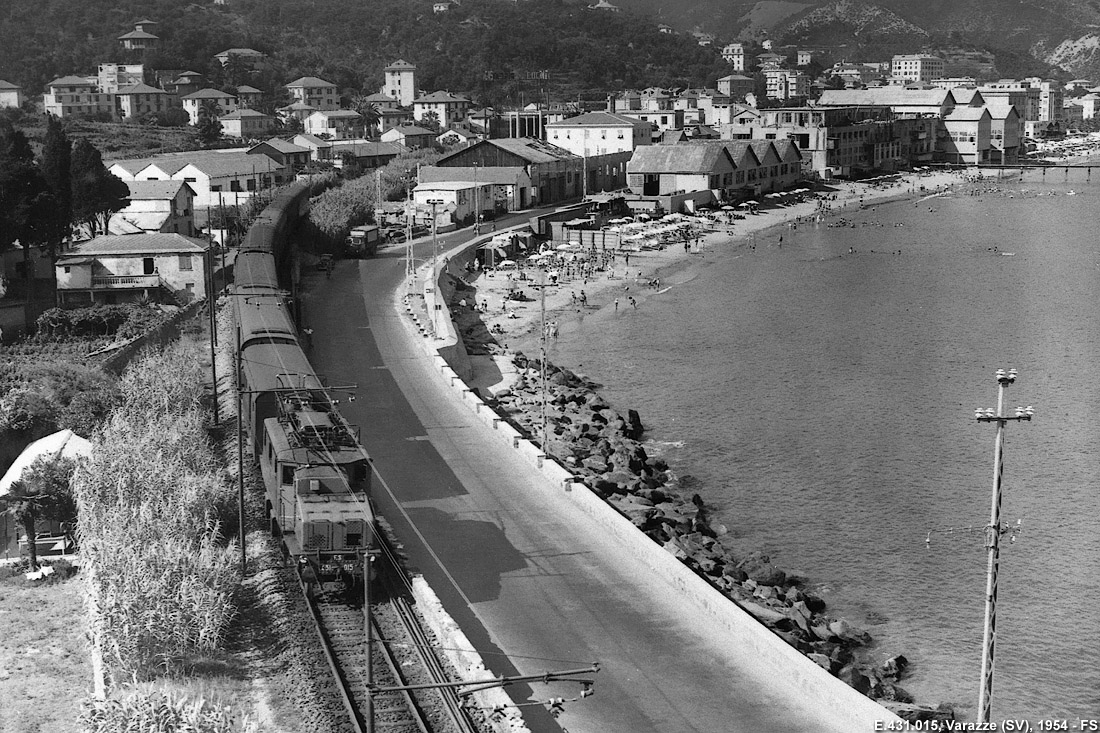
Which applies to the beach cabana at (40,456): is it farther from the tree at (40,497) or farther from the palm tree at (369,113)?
the palm tree at (369,113)

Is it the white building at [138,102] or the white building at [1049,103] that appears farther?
the white building at [1049,103]

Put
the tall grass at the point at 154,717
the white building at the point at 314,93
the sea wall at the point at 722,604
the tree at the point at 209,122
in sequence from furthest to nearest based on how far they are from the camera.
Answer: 1. the white building at the point at 314,93
2. the tree at the point at 209,122
3. the sea wall at the point at 722,604
4. the tall grass at the point at 154,717

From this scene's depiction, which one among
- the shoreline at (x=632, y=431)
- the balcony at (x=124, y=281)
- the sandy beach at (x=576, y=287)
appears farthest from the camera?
the sandy beach at (x=576, y=287)

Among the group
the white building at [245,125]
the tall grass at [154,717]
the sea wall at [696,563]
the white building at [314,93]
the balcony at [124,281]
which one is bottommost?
the sea wall at [696,563]

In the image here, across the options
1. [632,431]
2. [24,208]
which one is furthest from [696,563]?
[24,208]

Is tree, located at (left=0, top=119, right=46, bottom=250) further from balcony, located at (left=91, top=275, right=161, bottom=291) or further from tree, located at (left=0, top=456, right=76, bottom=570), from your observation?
tree, located at (left=0, top=456, right=76, bottom=570)

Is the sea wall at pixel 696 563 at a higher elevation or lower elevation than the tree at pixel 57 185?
lower

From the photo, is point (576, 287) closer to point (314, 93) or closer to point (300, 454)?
point (300, 454)

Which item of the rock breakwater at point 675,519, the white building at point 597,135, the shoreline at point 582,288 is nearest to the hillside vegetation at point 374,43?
the white building at point 597,135

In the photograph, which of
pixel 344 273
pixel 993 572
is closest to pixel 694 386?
pixel 344 273

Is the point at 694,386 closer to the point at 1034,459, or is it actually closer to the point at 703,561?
the point at 1034,459
